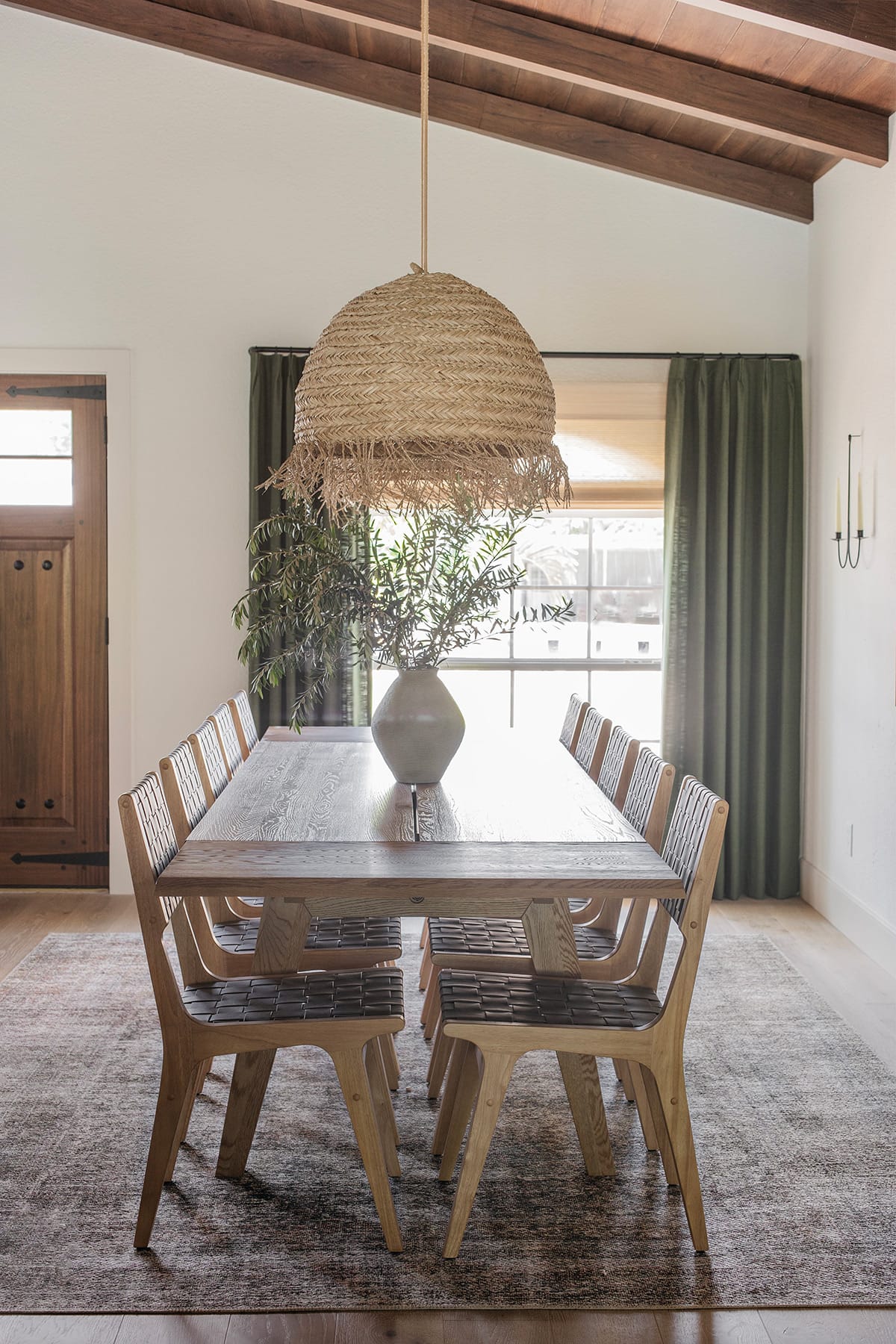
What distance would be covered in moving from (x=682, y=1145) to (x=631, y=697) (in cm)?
303

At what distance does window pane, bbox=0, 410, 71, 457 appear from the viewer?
487 cm

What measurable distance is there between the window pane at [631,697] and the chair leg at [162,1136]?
10.4 ft

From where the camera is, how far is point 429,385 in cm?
239

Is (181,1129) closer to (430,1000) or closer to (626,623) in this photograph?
(430,1000)

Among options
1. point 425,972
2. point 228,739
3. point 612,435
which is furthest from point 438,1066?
point 612,435

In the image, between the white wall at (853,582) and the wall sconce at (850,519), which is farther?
the wall sconce at (850,519)

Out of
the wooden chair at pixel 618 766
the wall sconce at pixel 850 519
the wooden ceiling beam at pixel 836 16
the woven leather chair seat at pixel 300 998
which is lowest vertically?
the woven leather chair seat at pixel 300 998

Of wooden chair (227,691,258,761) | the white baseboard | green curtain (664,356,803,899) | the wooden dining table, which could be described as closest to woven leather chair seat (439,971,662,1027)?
the wooden dining table

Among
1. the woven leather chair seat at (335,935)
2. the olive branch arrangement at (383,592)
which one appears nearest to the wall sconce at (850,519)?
the olive branch arrangement at (383,592)

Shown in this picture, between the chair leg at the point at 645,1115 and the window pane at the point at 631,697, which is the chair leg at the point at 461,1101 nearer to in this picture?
the chair leg at the point at 645,1115

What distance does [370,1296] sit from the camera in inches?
85.4

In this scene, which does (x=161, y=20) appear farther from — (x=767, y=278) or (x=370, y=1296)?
(x=370, y=1296)

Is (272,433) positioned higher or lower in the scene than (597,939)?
higher

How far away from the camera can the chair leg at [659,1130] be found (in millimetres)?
2487
